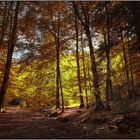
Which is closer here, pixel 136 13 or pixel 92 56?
pixel 136 13

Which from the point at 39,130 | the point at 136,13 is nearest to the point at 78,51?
the point at 136,13

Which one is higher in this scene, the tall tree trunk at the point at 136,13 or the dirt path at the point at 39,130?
the tall tree trunk at the point at 136,13

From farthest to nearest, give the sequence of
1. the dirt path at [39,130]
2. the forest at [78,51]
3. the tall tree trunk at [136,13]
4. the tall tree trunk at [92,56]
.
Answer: the tall tree trunk at [92,56] → the forest at [78,51] → the tall tree trunk at [136,13] → the dirt path at [39,130]

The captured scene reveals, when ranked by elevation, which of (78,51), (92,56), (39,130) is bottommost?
(39,130)

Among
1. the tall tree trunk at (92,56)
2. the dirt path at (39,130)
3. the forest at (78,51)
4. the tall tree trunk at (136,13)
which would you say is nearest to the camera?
the dirt path at (39,130)

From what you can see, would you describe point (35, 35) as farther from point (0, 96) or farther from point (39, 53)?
point (0, 96)

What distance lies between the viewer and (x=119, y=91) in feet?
46.7

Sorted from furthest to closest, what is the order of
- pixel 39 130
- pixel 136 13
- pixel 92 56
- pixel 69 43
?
1. pixel 69 43
2. pixel 92 56
3. pixel 136 13
4. pixel 39 130

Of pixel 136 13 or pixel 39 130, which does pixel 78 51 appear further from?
pixel 39 130

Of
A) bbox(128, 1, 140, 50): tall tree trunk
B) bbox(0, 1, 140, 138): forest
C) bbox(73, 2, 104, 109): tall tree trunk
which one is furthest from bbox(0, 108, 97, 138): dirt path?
bbox(128, 1, 140, 50): tall tree trunk

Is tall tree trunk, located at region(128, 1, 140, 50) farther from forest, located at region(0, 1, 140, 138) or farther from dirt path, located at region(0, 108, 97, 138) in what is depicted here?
dirt path, located at region(0, 108, 97, 138)

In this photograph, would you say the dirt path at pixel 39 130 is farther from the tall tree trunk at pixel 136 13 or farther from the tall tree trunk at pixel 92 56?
the tall tree trunk at pixel 136 13

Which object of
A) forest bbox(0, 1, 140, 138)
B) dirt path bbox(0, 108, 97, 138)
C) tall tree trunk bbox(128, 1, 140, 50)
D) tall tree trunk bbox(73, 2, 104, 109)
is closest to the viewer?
dirt path bbox(0, 108, 97, 138)

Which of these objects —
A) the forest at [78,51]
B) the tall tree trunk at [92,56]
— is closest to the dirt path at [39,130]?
the forest at [78,51]
